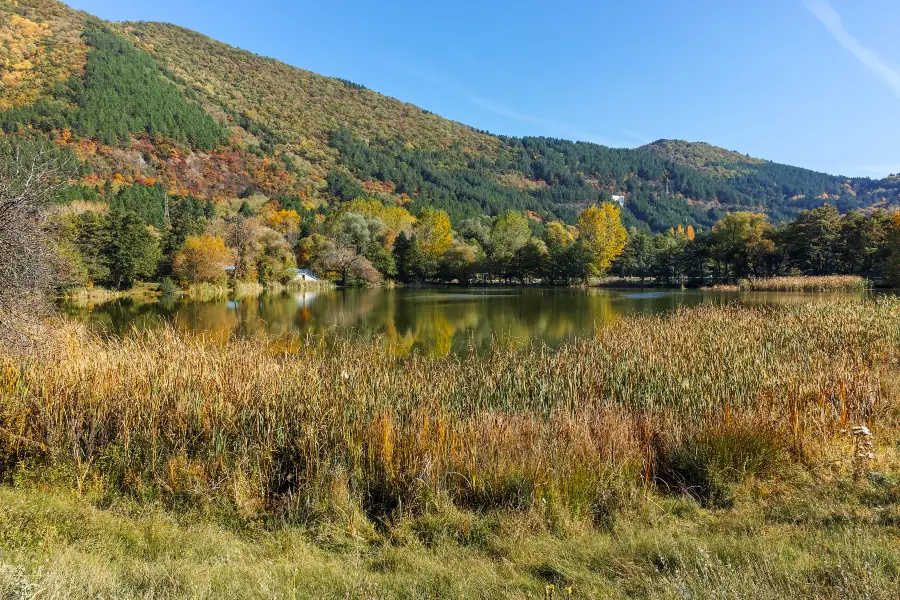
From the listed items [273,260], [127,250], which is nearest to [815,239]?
[273,260]

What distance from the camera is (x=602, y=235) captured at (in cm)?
5684

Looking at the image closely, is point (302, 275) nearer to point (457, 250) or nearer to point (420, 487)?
point (457, 250)

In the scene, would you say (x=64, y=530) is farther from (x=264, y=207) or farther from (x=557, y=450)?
(x=264, y=207)

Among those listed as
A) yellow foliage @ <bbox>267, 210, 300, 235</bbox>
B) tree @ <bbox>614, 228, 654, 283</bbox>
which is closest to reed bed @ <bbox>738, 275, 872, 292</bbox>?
tree @ <bbox>614, 228, 654, 283</bbox>

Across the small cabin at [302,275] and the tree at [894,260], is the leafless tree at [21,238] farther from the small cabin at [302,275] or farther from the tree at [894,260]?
the tree at [894,260]

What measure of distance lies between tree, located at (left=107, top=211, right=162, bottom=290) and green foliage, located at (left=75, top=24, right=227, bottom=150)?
52.7m

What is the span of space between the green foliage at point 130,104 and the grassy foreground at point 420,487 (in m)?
A: 92.1

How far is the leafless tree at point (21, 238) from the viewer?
6.96 meters

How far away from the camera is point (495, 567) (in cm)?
348

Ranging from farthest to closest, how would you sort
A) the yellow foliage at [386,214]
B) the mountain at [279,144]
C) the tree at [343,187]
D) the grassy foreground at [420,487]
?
the tree at [343,187], the mountain at [279,144], the yellow foliage at [386,214], the grassy foreground at [420,487]

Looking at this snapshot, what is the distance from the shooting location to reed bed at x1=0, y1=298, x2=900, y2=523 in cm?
462

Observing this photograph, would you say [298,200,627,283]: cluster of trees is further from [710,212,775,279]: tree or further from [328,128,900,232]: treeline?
[328,128,900,232]: treeline

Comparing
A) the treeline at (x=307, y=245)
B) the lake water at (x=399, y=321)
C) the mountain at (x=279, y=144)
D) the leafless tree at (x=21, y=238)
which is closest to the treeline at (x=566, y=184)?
the mountain at (x=279, y=144)

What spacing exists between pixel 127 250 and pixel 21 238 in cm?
3554
